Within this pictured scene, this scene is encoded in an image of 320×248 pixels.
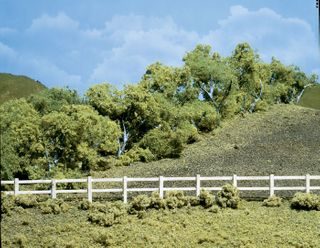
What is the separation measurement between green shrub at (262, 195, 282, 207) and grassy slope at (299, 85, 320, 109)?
84.6 meters

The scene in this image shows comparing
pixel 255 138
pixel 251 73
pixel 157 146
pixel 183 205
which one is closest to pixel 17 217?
pixel 183 205

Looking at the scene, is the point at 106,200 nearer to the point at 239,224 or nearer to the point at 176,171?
the point at 239,224

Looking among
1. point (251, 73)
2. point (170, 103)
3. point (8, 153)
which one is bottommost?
point (8, 153)

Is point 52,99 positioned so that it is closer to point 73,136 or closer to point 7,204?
point 73,136

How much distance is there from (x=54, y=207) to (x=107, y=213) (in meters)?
2.83

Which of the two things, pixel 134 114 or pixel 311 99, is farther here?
pixel 311 99

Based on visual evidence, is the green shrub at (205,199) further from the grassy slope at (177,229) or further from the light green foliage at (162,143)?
the light green foliage at (162,143)

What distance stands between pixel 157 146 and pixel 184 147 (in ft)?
13.4

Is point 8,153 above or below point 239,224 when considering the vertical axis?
above

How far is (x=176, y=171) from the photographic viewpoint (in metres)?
46.5

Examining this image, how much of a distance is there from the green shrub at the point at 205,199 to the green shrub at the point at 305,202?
441 centimetres

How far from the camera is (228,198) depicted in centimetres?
3475

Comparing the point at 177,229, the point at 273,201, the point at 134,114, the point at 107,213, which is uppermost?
the point at 134,114

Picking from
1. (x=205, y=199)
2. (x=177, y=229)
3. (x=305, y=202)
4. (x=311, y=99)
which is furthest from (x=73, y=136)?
(x=311, y=99)
